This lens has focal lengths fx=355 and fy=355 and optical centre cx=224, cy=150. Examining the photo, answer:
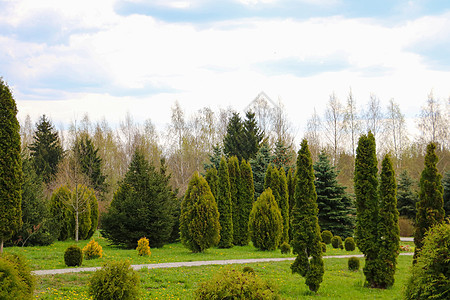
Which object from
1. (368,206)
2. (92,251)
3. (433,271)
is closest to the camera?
(433,271)

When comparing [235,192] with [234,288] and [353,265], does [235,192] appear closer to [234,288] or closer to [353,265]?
[353,265]

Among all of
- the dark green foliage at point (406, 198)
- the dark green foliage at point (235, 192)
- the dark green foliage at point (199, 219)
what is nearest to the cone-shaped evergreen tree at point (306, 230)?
the dark green foliage at point (199, 219)

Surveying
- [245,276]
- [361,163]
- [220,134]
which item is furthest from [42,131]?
[245,276]

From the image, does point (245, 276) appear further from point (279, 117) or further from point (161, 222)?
point (279, 117)

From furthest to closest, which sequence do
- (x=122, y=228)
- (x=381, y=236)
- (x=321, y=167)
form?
(x=321, y=167) < (x=122, y=228) < (x=381, y=236)

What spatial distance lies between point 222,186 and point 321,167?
807 centimetres

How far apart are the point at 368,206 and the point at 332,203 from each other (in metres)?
14.1

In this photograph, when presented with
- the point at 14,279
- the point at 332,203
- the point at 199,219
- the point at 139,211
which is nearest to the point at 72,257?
the point at 14,279

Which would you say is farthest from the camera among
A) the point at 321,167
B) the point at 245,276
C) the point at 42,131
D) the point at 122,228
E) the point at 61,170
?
the point at 42,131

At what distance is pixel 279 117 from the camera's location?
4094cm

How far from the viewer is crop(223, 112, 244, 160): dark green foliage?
33125 mm

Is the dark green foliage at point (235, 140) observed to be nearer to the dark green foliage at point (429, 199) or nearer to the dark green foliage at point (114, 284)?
the dark green foliage at point (429, 199)

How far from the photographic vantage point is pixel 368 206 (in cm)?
1052

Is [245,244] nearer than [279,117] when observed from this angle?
Yes
